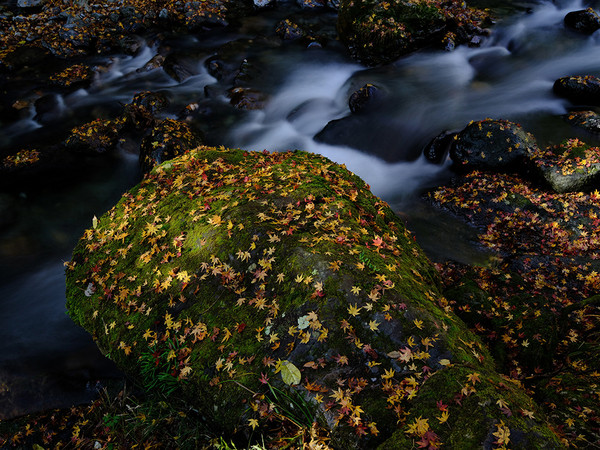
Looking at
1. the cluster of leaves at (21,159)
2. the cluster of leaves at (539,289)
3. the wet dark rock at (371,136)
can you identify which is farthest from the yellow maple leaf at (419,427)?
the cluster of leaves at (21,159)

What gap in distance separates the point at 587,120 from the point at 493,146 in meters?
3.13

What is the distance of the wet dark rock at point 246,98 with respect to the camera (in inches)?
507

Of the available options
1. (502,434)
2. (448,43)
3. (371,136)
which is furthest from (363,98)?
(502,434)

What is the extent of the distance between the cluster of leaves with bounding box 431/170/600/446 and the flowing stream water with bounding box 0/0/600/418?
0.76 m

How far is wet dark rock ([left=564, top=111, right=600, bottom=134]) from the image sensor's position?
370 inches

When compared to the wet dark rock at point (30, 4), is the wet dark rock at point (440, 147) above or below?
below

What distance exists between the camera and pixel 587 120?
31.1 feet

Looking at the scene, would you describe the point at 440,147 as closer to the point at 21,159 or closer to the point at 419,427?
the point at 419,427

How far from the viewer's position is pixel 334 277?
3.27 metres

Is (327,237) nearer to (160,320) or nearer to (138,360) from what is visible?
(160,320)

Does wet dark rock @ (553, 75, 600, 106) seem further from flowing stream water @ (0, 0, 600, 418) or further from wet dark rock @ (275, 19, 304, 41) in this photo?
wet dark rock @ (275, 19, 304, 41)

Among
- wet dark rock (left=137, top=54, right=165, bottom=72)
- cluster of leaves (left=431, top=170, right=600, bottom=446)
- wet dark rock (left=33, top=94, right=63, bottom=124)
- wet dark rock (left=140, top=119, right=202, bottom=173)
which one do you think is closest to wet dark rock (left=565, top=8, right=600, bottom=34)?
cluster of leaves (left=431, top=170, right=600, bottom=446)

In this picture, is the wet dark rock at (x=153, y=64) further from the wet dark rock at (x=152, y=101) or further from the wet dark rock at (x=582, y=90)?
the wet dark rock at (x=582, y=90)

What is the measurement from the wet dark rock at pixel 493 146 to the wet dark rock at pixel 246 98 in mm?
7429
